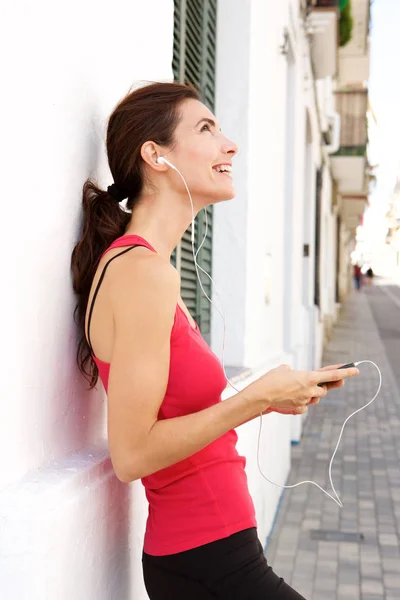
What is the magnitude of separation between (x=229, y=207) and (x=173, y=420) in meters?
2.76

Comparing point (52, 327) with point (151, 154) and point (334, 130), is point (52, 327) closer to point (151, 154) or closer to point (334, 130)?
point (151, 154)

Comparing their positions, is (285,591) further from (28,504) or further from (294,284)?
(294,284)

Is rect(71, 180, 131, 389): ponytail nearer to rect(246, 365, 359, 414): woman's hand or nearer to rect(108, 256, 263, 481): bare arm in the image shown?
rect(108, 256, 263, 481): bare arm

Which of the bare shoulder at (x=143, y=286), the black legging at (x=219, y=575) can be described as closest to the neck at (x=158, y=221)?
the bare shoulder at (x=143, y=286)

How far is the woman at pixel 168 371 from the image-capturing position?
1.61m

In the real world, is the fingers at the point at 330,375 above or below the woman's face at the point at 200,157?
below

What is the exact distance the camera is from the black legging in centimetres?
176

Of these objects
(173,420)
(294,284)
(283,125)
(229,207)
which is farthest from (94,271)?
(294,284)

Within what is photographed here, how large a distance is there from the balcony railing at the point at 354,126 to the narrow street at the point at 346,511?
6429mm

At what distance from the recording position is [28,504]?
1.53m

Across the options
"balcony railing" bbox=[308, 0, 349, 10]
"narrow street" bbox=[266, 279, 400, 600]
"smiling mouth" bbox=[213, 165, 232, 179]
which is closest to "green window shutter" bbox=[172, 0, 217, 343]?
"smiling mouth" bbox=[213, 165, 232, 179]

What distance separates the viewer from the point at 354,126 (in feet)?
53.1

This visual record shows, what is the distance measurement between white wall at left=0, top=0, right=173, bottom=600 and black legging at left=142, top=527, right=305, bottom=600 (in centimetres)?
19

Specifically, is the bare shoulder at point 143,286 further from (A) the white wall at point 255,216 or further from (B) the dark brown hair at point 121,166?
(A) the white wall at point 255,216
